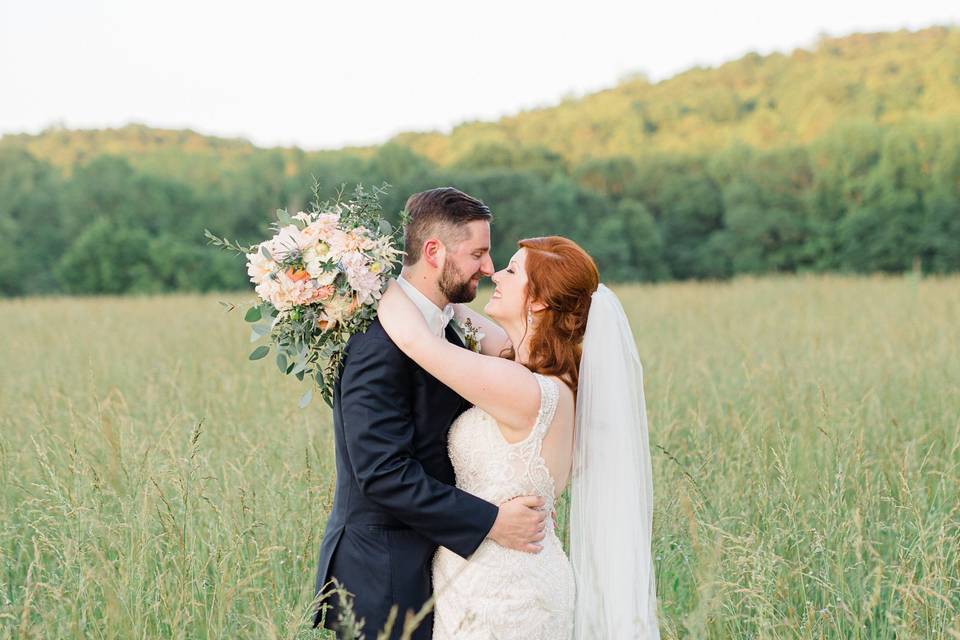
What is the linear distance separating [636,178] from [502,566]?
58.7 metres

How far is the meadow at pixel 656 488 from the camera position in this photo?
2.90 m

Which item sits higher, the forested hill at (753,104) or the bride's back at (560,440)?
the forested hill at (753,104)

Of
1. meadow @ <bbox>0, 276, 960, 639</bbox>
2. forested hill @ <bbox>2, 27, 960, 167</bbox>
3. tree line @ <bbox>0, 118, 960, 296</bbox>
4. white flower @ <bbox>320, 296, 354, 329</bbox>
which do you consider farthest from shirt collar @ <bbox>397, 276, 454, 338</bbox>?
forested hill @ <bbox>2, 27, 960, 167</bbox>

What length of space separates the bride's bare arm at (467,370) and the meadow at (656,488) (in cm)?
62

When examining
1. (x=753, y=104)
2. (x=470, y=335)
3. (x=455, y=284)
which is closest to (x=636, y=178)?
(x=753, y=104)

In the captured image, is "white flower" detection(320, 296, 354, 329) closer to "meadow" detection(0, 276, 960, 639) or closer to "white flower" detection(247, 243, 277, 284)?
"white flower" detection(247, 243, 277, 284)

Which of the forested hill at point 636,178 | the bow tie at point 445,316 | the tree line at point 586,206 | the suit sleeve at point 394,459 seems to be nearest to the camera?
the suit sleeve at point 394,459

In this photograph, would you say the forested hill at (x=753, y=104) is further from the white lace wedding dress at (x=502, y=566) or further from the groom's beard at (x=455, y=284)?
the white lace wedding dress at (x=502, y=566)

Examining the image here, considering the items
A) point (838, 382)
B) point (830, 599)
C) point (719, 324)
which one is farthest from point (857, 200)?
point (830, 599)

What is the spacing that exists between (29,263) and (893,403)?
164 feet

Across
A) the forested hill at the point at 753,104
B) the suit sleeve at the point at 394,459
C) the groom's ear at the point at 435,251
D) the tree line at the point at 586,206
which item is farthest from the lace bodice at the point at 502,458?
the forested hill at the point at 753,104

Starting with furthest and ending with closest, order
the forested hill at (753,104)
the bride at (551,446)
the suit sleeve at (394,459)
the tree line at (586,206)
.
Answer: the forested hill at (753,104) < the tree line at (586,206) < the bride at (551,446) < the suit sleeve at (394,459)

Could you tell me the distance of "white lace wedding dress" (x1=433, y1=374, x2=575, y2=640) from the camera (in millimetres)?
2676

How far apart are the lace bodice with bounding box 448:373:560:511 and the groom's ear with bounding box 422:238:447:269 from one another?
1.67 feet
